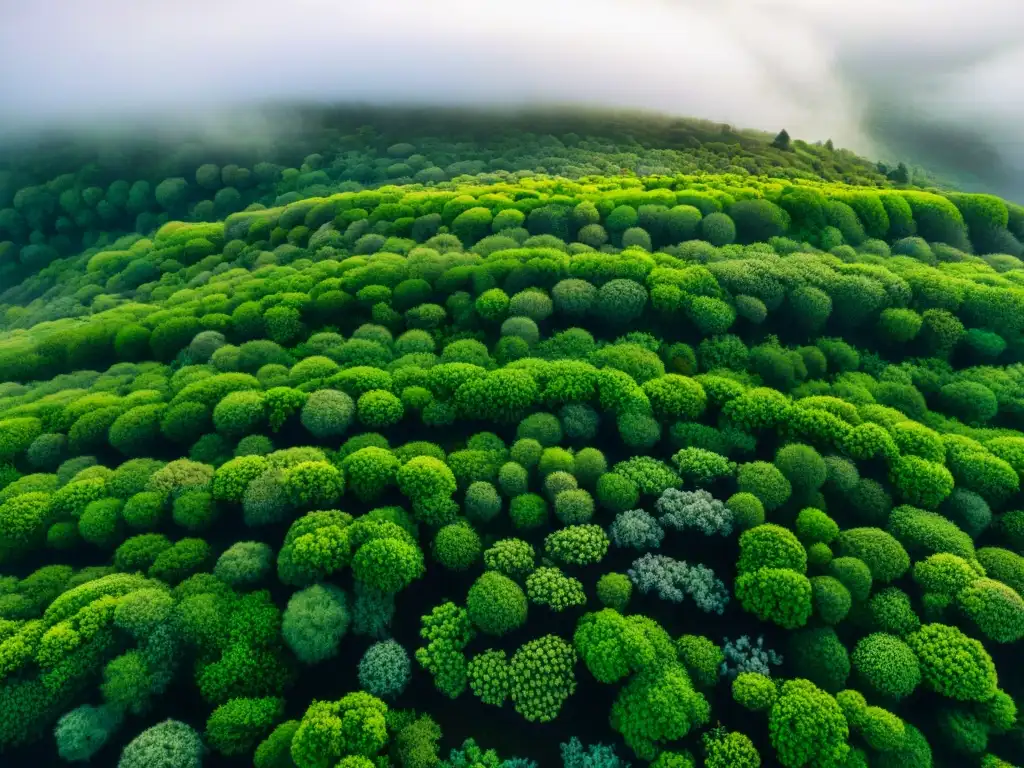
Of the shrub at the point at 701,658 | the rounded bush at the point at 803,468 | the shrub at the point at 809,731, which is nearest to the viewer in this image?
the shrub at the point at 809,731

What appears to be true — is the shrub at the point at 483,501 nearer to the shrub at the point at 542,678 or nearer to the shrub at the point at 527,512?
the shrub at the point at 527,512

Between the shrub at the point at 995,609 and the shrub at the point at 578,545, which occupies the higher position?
the shrub at the point at 995,609

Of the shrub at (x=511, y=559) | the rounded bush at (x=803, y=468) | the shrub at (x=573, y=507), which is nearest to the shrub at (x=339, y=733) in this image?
the shrub at (x=511, y=559)

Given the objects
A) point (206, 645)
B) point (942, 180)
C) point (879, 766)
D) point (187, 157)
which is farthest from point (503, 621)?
point (942, 180)

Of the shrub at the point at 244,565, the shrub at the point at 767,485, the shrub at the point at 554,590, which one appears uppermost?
the shrub at the point at 767,485

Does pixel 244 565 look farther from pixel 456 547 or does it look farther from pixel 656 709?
pixel 656 709

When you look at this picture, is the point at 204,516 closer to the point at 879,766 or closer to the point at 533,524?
the point at 533,524

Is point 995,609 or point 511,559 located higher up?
point 995,609

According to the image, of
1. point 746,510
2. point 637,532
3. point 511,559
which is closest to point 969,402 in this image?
point 746,510

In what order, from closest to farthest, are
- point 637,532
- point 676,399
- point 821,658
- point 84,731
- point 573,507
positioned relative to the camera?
point 84,731
point 821,658
point 637,532
point 573,507
point 676,399
